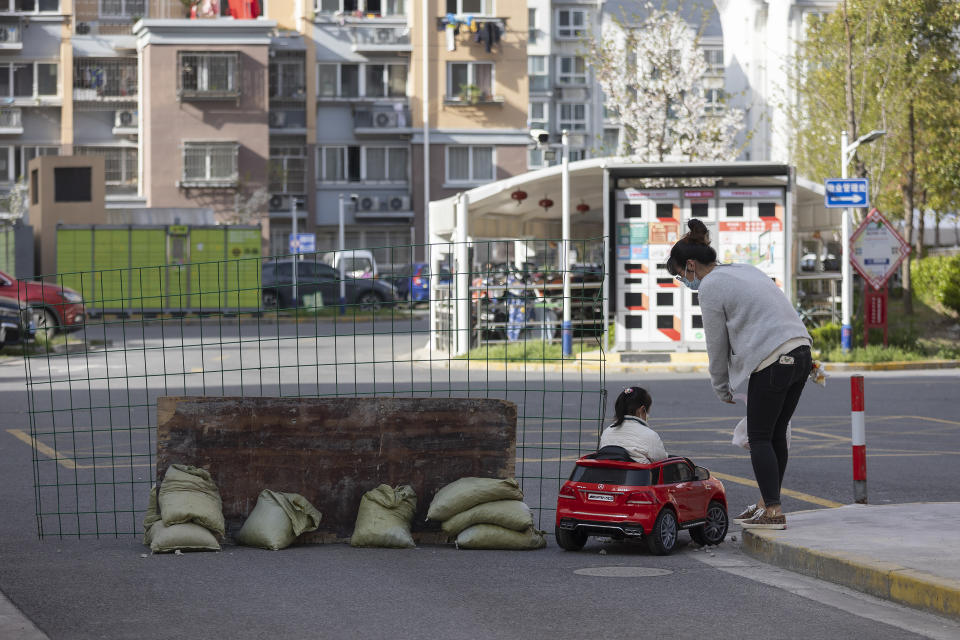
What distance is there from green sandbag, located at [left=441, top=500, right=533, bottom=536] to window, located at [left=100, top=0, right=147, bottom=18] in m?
58.2

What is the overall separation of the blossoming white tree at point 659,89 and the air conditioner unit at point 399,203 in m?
17.4

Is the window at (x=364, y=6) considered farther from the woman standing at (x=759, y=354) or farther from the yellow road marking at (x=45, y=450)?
the woman standing at (x=759, y=354)

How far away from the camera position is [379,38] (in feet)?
205

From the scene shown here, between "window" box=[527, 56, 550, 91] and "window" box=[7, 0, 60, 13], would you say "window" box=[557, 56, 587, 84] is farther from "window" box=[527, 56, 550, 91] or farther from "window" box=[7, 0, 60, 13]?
"window" box=[7, 0, 60, 13]

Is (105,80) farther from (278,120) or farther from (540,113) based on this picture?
(540,113)

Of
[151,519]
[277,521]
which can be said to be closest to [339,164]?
[151,519]

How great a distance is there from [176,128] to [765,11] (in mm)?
37491

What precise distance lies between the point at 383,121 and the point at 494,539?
55.1 metres

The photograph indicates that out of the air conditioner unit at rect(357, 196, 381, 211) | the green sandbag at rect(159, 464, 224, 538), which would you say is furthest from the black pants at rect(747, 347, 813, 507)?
the air conditioner unit at rect(357, 196, 381, 211)

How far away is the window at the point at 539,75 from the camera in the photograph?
80.5 metres

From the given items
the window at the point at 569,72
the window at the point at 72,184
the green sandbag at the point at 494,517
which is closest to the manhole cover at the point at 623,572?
the green sandbag at the point at 494,517

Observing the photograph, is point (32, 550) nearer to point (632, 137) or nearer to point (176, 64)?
point (632, 137)

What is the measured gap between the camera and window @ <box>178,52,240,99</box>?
2313 inches

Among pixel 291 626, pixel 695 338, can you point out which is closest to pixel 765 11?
pixel 695 338
